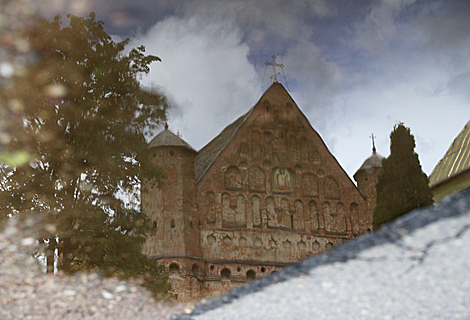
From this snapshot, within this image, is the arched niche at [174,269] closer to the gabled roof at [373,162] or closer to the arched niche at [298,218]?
the arched niche at [298,218]

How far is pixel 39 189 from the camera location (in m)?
11.8

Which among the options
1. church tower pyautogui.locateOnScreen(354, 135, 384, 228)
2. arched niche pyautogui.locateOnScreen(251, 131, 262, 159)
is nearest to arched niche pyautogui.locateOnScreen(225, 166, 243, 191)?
arched niche pyautogui.locateOnScreen(251, 131, 262, 159)

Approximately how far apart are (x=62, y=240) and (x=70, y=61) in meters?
4.26

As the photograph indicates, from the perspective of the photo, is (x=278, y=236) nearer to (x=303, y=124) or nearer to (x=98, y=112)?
(x=303, y=124)

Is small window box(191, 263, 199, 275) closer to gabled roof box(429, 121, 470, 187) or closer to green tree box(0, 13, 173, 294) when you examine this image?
green tree box(0, 13, 173, 294)

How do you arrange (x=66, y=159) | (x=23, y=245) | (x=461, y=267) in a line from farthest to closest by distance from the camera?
1. (x=66, y=159)
2. (x=23, y=245)
3. (x=461, y=267)

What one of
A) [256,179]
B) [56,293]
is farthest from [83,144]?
[256,179]

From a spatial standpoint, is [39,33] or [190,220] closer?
[39,33]

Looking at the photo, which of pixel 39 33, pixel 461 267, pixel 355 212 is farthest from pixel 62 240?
pixel 355 212

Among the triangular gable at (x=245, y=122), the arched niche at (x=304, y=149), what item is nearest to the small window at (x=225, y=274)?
the triangular gable at (x=245, y=122)

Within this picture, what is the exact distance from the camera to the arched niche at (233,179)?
985 inches

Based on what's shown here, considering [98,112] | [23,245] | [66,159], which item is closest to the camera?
[23,245]

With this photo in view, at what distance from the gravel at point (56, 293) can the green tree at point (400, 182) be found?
6.48 m

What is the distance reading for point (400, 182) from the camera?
14.8 metres
